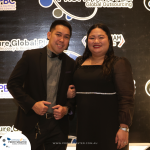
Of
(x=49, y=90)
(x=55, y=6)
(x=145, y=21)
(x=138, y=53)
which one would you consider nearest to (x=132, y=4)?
(x=145, y=21)

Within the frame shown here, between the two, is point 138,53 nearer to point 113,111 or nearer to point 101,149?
point 113,111

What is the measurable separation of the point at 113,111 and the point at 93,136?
0.37 m

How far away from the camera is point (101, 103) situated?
1796mm

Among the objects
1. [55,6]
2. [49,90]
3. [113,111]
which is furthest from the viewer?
[55,6]

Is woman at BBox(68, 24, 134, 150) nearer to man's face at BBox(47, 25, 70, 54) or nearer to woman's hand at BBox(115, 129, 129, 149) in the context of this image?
woman's hand at BBox(115, 129, 129, 149)

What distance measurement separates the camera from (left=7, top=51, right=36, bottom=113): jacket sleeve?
1784 millimetres

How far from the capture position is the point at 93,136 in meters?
1.83

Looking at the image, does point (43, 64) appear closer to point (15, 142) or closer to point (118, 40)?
point (15, 142)

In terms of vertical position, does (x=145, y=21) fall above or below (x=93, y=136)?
above

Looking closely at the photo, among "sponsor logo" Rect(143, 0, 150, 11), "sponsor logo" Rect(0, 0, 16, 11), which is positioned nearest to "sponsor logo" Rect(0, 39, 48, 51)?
"sponsor logo" Rect(0, 0, 16, 11)

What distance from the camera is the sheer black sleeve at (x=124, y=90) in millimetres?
1627

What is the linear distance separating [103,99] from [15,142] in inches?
52.0

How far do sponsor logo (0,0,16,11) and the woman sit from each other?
180 cm

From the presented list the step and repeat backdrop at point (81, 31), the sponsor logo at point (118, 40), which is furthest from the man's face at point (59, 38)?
the sponsor logo at point (118, 40)
